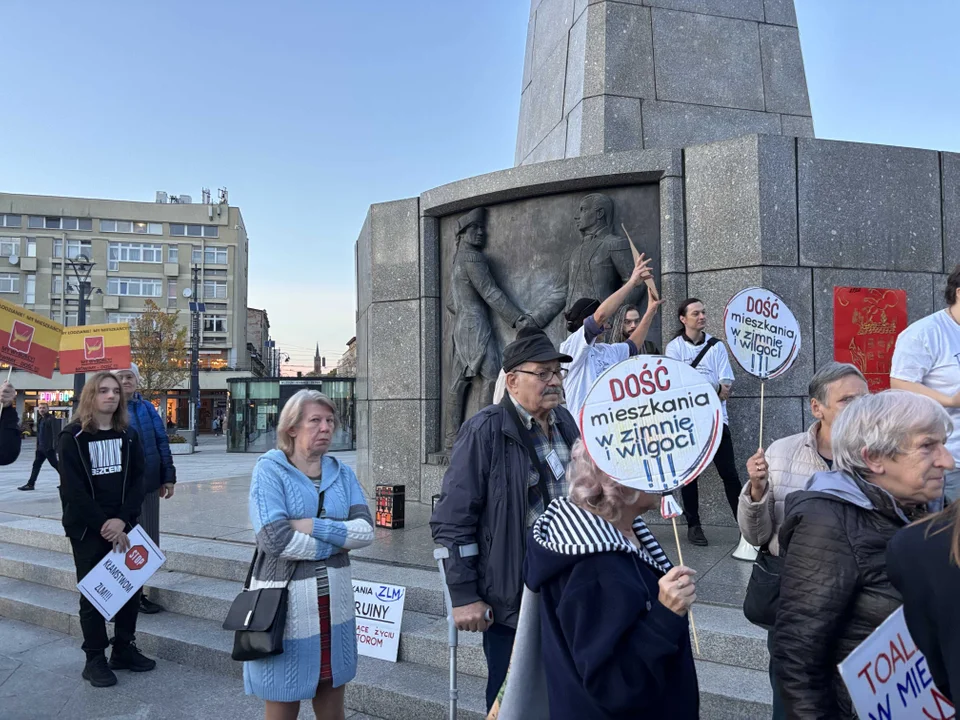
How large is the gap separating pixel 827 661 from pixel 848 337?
4892mm

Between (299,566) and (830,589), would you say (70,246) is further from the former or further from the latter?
(830,589)

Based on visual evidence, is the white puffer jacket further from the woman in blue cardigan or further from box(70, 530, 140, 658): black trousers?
box(70, 530, 140, 658): black trousers

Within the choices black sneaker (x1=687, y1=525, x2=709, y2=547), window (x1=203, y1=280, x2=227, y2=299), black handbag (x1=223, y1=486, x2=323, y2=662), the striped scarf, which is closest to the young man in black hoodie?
black handbag (x1=223, y1=486, x2=323, y2=662)

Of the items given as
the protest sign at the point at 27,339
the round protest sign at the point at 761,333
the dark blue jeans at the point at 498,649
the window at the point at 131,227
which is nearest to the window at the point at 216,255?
the window at the point at 131,227

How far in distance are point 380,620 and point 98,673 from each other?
5.86 feet

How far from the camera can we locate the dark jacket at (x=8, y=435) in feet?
15.4

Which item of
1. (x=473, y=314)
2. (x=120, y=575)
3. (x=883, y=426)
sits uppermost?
(x=473, y=314)

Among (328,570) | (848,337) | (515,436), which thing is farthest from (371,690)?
(848,337)

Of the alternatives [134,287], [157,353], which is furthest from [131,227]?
[157,353]

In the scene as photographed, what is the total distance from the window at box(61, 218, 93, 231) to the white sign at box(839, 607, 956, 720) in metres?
64.9

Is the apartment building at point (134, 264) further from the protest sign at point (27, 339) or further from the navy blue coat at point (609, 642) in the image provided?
the navy blue coat at point (609, 642)

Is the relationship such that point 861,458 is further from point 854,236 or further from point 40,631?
point 40,631

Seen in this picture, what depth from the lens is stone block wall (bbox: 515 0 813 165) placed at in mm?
7832

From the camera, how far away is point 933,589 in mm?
1419
